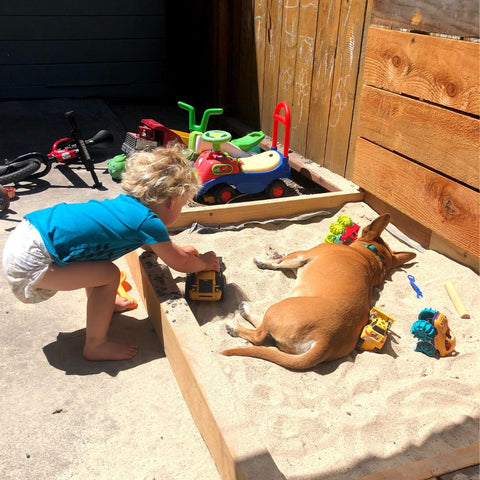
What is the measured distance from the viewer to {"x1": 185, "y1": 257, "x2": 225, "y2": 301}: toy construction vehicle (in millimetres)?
2836

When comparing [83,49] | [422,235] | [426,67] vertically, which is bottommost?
A: [422,235]

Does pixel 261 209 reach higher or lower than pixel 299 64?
lower

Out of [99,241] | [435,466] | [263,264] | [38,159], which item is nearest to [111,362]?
[99,241]

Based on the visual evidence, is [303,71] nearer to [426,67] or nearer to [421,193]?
[426,67]

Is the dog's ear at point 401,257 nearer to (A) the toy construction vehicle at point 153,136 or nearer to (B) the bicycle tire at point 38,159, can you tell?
(A) the toy construction vehicle at point 153,136

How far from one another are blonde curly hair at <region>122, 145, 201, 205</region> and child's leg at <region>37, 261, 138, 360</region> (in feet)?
1.22

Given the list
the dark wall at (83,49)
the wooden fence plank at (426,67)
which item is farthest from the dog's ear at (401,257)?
the dark wall at (83,49)

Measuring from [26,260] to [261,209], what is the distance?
186 centimetres

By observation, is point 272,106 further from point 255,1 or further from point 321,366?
point 321,366

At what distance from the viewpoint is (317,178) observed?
181 inches

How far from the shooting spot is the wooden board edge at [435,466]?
1765mm

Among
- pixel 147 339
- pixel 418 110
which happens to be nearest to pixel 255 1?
pixel 418 110

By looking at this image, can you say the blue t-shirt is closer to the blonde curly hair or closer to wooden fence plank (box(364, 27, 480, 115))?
the blonde curly hair

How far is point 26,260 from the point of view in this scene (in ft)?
7.86
